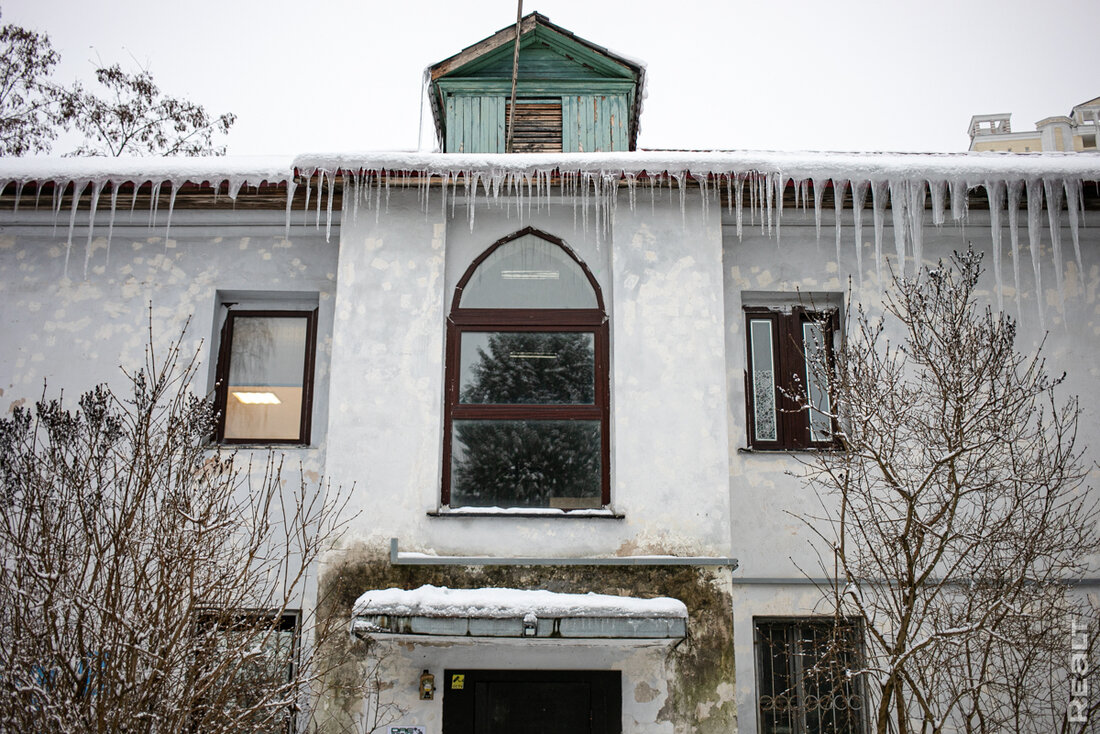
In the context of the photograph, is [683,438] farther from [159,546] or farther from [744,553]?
[159,546]

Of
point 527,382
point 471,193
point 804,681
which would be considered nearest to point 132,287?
point 471,193

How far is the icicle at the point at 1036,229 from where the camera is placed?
765cm

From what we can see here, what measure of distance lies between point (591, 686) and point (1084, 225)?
5.81 m

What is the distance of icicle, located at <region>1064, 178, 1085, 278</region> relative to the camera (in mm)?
7602

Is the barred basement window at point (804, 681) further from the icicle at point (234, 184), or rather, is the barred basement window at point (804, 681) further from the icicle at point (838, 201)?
the icicle at point (234, 184)

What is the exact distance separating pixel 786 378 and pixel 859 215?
4.90 feet

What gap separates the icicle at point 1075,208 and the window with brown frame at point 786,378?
2017 millimetres

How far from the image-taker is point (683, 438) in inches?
282

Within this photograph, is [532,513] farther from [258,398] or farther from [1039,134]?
[1039,134]

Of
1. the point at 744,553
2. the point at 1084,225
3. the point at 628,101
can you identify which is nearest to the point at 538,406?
the point at 744,553

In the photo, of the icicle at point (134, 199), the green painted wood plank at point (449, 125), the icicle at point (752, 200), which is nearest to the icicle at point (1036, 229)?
the icicle at point (752, 200)

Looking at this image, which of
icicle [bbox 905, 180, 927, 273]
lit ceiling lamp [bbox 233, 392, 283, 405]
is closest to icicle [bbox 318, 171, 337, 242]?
lit ceiling lamp [bbox 233, 392, 283, 405]

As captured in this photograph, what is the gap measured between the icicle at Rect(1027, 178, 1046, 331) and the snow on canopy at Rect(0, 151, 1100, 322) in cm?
1

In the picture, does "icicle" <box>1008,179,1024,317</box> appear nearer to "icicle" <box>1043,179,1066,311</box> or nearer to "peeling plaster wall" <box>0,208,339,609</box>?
"icicle" <box>1043,179,1066,311</box>
